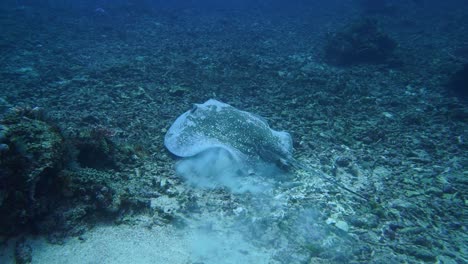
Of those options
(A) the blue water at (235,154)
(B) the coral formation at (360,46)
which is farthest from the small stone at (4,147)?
(B) the coral formation at (360,46)

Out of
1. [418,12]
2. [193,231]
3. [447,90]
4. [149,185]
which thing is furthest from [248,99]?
[418,12]

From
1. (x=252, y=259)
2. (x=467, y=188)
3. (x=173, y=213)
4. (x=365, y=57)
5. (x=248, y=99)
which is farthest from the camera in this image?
(x=365, y=57)

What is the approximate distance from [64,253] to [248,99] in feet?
22.0

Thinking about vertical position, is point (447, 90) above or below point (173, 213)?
above

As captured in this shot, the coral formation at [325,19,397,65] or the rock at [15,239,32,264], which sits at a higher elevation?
the coral formation at [325,19,397,65]

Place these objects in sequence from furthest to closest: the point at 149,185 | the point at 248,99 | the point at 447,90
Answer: the point at 447,90 < the point at 248,99 < the point at 149,185

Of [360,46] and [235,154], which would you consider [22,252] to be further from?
[360,46]

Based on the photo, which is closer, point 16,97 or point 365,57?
point 16,97

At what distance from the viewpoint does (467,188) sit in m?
5.47

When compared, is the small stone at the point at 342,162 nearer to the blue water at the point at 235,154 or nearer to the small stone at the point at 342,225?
the blue water at the point at 235,154

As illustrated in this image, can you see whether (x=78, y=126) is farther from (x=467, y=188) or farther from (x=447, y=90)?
(x=447, y=90)

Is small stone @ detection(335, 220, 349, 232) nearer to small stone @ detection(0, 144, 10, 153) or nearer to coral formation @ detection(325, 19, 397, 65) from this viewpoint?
small stone @ detection(0, 144, 10, 153)

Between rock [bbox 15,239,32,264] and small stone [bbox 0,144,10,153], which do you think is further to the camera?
rock [bbox 15,239,32,264]

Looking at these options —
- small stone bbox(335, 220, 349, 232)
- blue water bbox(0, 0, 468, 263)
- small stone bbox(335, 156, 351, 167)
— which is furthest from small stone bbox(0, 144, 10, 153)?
small stone bbox(335, 156, 351, 167)
